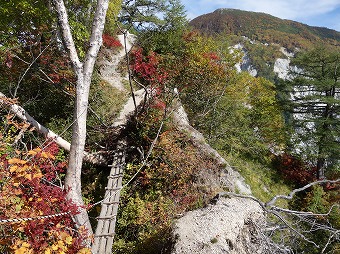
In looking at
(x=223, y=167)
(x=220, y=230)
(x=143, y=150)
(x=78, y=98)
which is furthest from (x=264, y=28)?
(x=220, y=230)

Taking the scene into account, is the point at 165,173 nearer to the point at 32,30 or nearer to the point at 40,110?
the point at 40,110

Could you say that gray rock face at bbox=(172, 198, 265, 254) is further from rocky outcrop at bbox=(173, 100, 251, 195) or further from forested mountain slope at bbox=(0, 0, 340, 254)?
rocky outcrop at bbox=(173, 100, 251, 195)

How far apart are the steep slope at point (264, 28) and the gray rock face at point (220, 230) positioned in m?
102

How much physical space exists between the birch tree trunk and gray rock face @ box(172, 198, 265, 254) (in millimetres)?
2048

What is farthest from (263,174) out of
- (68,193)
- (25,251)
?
(25,251)

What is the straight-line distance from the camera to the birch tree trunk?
498 centimetres

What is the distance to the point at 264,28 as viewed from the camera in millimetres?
114375

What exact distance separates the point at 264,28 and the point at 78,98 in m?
125

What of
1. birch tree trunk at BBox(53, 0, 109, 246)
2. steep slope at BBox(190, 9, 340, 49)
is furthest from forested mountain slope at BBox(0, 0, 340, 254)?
steep slope at BBox(190, 9, 340, 49)

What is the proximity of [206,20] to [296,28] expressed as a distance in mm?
42796

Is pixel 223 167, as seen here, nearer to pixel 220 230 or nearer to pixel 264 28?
pixel 220 230

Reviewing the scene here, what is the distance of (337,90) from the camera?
15.0m

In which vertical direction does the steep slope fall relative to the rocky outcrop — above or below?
above

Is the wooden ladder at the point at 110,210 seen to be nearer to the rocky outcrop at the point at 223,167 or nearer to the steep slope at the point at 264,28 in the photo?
the rocky outcrop at the point at 223,167
